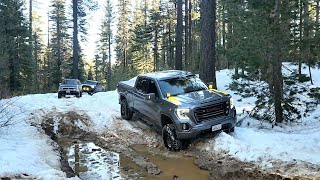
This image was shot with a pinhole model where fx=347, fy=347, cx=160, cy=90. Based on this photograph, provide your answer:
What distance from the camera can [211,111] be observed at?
8.77 meters

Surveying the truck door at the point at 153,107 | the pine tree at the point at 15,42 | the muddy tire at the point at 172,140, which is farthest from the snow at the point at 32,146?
the pine tree at the point at 15,42

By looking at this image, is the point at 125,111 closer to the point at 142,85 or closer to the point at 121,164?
the point at 142,85

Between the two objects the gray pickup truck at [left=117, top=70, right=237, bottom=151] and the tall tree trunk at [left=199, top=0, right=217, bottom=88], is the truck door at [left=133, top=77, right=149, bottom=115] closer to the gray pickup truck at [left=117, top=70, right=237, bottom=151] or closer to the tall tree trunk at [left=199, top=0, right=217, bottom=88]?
the gray pickup truck at [left=117, top=70, right=237, bottom=151]

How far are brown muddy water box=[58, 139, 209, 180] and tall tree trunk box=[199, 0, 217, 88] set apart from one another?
13.9 feet

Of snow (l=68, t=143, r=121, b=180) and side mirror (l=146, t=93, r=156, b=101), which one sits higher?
side mirror (l=146, t=93, r=156, b=101)

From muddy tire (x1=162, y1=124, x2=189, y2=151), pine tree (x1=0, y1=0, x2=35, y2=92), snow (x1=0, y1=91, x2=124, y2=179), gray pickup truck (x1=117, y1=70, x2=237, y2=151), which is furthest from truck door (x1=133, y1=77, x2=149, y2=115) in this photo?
pine tree (x1=0, y1=0, x2=35, y2=92)

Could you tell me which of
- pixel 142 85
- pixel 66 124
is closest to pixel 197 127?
pixel 142 85

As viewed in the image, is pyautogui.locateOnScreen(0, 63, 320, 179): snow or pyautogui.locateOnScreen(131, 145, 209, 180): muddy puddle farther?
pyautogui.locateOnScreen(131, 145, 209, 180): muddy puddle

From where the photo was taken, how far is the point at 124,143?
10133mm

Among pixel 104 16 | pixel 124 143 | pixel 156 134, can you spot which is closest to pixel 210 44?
pixel 156 134

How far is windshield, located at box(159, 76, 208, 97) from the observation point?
9.69m

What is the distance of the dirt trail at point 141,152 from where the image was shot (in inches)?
284

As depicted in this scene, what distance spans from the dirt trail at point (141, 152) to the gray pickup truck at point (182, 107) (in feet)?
1.67

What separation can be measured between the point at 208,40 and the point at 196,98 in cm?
424
